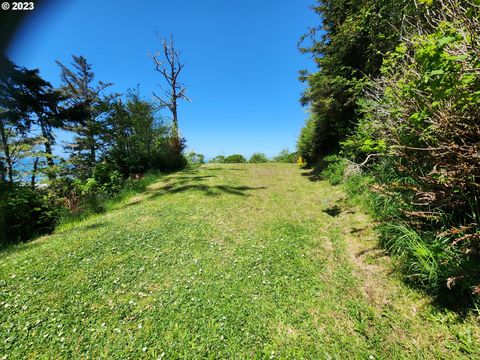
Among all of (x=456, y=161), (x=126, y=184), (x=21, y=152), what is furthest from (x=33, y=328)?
(x=21, y=152)

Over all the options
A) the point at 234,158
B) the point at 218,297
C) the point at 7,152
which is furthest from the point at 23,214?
the point at 234,158

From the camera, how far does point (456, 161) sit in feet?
7.63

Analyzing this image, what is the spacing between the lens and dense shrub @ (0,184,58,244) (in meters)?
5.24

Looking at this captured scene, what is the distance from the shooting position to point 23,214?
5.49 metres

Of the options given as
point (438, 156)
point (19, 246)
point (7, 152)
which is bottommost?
point (19, 246)

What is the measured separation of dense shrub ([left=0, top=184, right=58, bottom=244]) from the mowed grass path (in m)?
1.51

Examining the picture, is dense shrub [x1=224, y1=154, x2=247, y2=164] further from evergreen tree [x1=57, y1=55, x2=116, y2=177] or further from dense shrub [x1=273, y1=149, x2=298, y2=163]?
evergreen tree [x1=57, y1=55, x2=116, y2=177]

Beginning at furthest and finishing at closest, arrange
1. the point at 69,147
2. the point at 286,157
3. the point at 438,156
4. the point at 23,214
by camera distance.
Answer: the point at 286,157, the point at 69,147, the point at 23,214, the point at 438,156

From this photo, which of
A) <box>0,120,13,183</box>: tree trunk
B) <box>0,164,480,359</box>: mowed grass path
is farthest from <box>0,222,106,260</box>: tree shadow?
<box>0,120,13,183</box>: tree trunk

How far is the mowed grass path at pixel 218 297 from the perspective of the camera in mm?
2096

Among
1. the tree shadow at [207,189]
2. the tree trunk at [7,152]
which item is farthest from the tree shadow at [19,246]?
the tree trunk at [7,152]

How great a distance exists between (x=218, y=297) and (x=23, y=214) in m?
6.23

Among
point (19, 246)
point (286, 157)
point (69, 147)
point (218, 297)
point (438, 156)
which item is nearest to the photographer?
point (438, 156)

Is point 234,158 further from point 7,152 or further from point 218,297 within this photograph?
point 218,297
